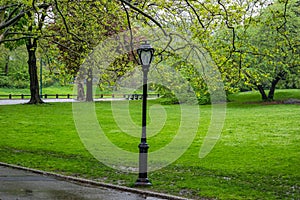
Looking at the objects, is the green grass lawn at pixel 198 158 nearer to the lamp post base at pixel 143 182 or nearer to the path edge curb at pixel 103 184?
the lamp post base at pixel 143 182

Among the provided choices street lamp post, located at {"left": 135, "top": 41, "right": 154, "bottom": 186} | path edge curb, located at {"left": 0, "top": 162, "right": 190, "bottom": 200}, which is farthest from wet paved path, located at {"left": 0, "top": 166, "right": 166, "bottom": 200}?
street lamp post, located at {"left": 135, "top": 41, "right": 154, "bottom": 186}

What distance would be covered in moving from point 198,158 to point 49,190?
5.55 meters

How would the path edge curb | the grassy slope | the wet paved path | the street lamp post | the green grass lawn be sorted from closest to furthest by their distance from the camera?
the wet paved path
the path edge curb
the street lamp post
the green grass lawn
the grassy slope

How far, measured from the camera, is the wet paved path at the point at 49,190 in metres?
8.72

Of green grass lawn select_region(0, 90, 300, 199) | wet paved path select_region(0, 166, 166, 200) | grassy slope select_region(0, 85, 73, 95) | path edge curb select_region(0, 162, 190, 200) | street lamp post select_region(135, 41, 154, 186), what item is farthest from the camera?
grassy slope select_region(0, 85, 73, 95)

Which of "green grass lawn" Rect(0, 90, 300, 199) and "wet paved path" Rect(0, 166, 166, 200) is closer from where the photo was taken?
"wet paved path" Rect(0, 166, 166, 200)

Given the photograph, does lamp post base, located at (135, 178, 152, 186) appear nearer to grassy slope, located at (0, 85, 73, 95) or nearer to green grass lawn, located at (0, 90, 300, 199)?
green grass lawn, located at (0, 90, 300, 199)

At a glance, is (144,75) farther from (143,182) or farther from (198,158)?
(198,158)

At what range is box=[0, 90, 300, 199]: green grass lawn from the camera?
975 cm

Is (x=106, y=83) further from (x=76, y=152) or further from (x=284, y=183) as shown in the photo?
(x=284, y=183)

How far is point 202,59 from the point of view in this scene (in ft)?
40.5

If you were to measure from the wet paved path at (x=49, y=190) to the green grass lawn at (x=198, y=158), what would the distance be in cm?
75

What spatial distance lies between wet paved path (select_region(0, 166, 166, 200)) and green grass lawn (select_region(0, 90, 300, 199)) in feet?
2.45

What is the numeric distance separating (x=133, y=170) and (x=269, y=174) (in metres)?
3.54
